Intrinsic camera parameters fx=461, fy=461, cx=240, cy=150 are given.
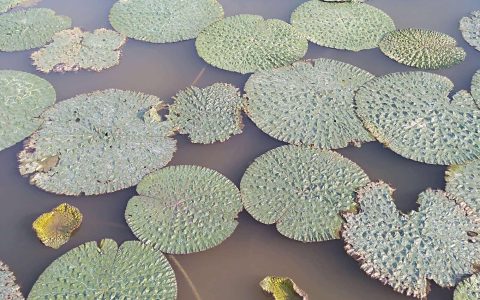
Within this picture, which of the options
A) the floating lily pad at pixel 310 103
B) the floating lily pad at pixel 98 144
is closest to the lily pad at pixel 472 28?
the floating lily pad at pixel 310 103

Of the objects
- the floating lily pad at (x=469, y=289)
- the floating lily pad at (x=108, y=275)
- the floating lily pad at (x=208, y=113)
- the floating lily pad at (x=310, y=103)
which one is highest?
the floating lily pad at (x=310, y=103)

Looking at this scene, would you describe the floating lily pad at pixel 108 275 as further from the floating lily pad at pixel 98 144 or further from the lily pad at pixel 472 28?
the lily pad at pixel 472 28

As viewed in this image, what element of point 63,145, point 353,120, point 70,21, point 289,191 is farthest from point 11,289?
point 70,21

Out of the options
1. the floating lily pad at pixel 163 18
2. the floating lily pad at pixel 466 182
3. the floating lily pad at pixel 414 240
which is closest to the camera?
the floating lily pad at pixel 414 240

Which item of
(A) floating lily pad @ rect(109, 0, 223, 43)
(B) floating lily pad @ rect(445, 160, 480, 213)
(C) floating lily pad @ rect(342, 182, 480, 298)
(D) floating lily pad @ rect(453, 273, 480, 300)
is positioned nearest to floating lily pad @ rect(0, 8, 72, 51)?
(A) floating lily pad @ rect(109, 0, 223, 43)

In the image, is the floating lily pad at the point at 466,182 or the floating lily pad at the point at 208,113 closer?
the floating lily pad at the point at 466,182

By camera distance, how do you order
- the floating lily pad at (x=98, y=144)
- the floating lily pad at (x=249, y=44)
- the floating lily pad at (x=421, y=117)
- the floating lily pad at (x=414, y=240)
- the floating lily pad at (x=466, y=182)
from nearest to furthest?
1. the floating lily pad at (x=414, y=240)
2. the floating lily pad at (x=466, y=182)
3. the floating lily pad at (x=98, y=144)
4. the floating lily pad at (x=421, y=117)
5. the floating lily pad at (x=249, y=44)

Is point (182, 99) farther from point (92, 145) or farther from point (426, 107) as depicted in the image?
point (426, 107)

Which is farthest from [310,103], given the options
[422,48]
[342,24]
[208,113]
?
[422,48]
